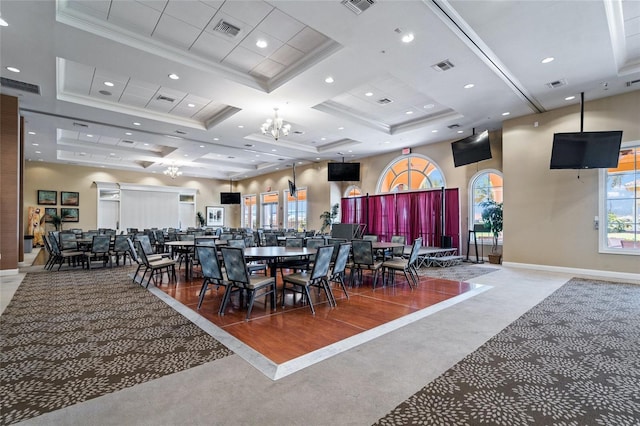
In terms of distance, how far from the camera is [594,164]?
252 inches

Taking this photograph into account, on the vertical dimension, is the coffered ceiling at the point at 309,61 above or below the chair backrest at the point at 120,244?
above

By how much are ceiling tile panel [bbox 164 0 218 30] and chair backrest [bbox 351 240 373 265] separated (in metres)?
4.29

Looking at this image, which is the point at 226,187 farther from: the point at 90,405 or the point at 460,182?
the point at 90,405

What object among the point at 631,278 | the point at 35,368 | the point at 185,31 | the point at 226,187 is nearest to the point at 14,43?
the point at 185,31

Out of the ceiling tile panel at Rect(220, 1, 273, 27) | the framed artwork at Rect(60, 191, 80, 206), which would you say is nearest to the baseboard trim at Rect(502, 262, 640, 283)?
the ceiling tile panel at Rect(220, 1, 273, 27)

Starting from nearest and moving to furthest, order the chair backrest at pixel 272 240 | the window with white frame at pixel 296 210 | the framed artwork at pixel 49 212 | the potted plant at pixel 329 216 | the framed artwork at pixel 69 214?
the chair backrest at pixel 272 240 → the potted plant at pixel 329 216 → the framed artwork at pixel 49 212 → the framed artwork at pixel 69 214 → the window with white frame at pixel 296 210

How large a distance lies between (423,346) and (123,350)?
289 centimetres

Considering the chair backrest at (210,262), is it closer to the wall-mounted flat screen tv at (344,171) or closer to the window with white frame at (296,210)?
the wall-mounted flat screen tv at (344,171)

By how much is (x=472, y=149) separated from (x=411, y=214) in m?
3.29

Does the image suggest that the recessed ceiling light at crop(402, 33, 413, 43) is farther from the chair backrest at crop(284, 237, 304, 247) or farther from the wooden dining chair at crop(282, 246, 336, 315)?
the chair backrest at crop(284, 237, 304, 247)

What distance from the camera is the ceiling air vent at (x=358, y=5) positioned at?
3758mm

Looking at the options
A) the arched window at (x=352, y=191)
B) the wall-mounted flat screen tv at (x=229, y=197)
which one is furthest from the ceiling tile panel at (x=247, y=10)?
the wall-mounted flat screen tv at (x=229, y=197)

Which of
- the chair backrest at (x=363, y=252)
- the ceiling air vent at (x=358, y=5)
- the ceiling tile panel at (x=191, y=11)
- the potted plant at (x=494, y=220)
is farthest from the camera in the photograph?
the potted plant at (x=494, y=220)

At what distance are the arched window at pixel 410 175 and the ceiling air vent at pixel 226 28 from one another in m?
7.95
